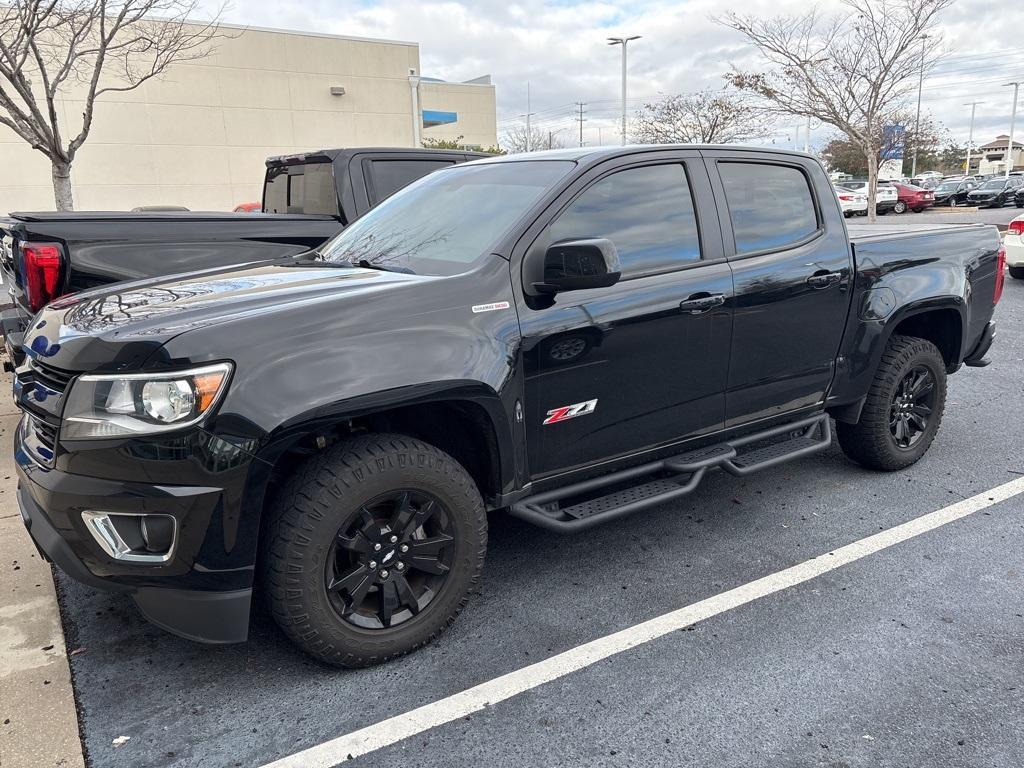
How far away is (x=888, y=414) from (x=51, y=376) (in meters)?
4.15

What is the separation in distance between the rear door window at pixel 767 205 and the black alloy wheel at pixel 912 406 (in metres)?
1.20

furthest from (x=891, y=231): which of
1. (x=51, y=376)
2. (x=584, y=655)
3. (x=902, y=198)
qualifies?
(x=902, y=198)

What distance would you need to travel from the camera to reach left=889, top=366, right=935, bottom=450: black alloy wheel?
4.58 meters

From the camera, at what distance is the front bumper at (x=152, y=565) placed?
93.9 inches

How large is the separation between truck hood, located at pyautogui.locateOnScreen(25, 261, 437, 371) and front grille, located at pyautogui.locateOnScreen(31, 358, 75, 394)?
0.03 meters

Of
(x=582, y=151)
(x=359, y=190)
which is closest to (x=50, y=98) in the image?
(x=359, y=190)

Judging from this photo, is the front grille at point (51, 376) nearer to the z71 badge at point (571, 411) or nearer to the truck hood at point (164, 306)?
the truck hood at point (164, 306)

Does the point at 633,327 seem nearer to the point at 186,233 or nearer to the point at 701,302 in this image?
the point at 701,302

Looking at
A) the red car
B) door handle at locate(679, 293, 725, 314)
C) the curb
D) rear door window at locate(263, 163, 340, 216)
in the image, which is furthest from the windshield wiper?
the red car

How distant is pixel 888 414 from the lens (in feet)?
14.7

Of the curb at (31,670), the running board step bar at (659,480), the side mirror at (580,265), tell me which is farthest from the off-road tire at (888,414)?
the curb at (31,670)

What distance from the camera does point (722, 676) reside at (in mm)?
2773

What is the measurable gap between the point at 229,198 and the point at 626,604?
2693cm

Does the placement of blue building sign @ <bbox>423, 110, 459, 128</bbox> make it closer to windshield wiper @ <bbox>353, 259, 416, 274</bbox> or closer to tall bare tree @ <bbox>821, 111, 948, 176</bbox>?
tall bare tree @ <bbox>821, 111, 948, 176</bbox>
